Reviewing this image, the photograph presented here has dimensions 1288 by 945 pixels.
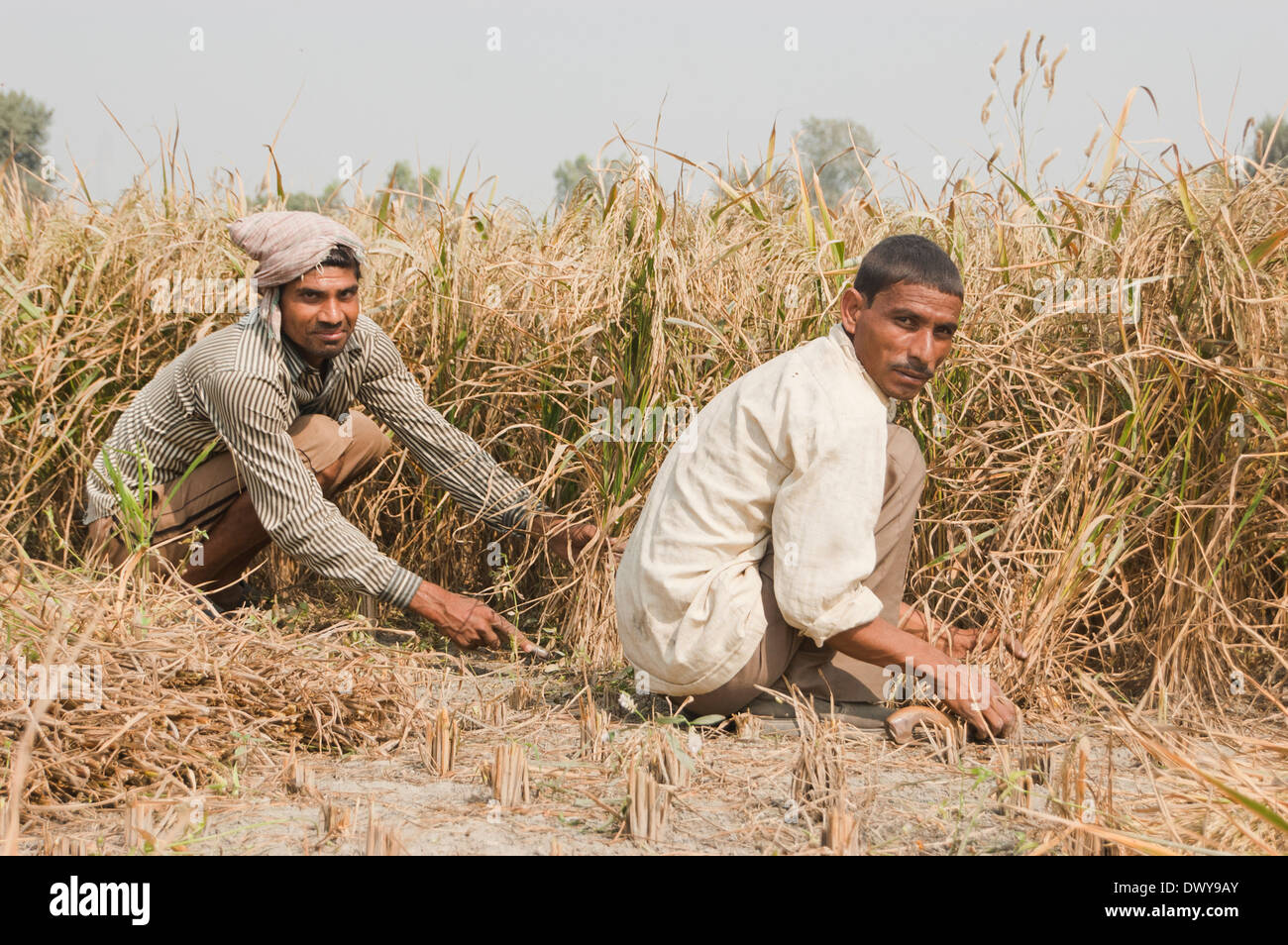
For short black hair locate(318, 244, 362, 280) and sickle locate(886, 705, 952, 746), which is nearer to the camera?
sickle locate(886, 705, 952, 746)

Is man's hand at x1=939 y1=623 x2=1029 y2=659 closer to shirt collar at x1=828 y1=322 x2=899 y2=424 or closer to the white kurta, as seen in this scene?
the white kurta

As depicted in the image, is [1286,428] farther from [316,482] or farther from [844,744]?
[316,482]

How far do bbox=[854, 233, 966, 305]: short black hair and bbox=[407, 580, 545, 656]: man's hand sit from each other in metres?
1.28

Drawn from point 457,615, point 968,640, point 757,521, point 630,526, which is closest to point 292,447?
point 457,615

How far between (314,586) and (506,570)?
2.75ft

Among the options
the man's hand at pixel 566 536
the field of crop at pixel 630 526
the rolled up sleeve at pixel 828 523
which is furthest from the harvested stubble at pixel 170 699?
the rolled up sleeve at pixel 828 523

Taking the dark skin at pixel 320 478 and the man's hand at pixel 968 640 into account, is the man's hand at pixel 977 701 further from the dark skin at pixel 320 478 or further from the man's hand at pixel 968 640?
the dark skin at pixel 320 478

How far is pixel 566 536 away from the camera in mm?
3379

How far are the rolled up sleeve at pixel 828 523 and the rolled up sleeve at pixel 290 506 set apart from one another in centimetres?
110

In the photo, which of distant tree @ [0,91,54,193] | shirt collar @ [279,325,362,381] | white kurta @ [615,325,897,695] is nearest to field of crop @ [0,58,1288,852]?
white kurta @ [615,325,897,695]

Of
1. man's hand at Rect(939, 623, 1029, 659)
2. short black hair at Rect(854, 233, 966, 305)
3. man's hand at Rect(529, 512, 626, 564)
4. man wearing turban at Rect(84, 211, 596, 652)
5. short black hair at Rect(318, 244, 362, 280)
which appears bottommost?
man's hand at Rect(939, 623, 1029, 659)

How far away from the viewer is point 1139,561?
3.12 meters

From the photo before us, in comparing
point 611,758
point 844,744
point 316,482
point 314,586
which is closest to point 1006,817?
point 844,744

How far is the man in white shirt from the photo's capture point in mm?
2404
